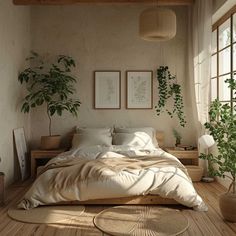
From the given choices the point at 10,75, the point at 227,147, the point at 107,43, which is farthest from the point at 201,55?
the point at 10,75

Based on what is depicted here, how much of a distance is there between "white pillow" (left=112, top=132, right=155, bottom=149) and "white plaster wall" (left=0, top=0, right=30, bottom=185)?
65.1 inches

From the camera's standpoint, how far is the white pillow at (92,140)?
5199mm

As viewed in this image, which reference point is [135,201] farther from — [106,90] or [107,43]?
[107,43]

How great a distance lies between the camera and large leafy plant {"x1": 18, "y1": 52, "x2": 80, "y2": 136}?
5398 mm

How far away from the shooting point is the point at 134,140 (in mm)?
5195

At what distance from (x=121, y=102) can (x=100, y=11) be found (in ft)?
5.55

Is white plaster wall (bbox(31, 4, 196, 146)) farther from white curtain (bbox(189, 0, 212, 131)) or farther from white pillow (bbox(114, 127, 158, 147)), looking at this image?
white curtain (bbox(189, 0, 212, 131))

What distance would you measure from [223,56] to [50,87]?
2857mm

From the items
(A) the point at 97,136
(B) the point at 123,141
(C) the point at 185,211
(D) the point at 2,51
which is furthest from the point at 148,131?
(D) the point at 2,51

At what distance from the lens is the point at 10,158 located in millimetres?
4949

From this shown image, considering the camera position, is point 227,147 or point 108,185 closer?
point 227,147

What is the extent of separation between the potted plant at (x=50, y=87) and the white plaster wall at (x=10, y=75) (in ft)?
0.69

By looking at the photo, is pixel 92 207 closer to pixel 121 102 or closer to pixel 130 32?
pixel 121 102

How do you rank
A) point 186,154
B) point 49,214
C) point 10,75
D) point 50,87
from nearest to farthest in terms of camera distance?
point 49,214, point 10,75, point 186,154, point 50,87
